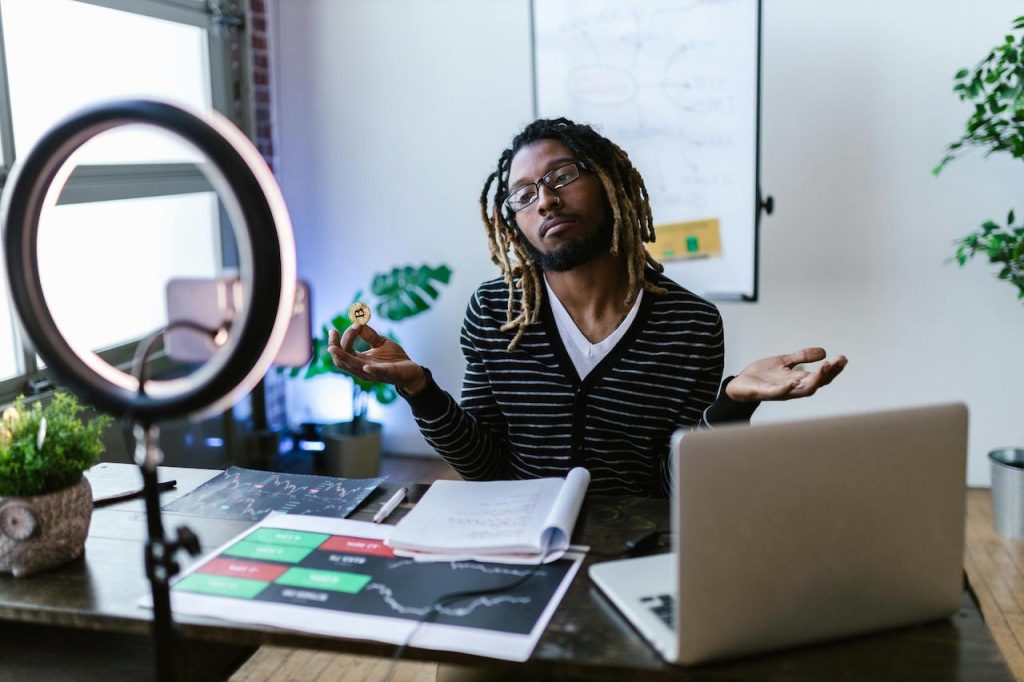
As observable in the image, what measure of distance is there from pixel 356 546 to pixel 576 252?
741 mm

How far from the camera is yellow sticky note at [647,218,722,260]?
3127mm

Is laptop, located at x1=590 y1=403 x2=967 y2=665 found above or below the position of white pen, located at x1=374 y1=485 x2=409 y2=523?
above

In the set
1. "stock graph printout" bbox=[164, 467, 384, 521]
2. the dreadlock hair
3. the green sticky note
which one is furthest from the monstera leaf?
the green sticky note

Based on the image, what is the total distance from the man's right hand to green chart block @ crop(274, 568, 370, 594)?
33cm

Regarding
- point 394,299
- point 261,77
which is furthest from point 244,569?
point 261,77

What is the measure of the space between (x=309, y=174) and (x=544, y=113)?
1068mm

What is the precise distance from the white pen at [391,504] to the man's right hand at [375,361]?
178 millimetres

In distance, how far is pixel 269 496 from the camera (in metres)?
1.40

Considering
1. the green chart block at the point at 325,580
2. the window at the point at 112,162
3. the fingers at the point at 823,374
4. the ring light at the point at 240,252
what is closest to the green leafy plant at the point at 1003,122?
the fingers at the point at 823,374

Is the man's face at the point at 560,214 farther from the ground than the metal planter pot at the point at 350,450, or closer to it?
farther from the ground

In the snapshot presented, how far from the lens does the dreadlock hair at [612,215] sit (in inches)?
67.7

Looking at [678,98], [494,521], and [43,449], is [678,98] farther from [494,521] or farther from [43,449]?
[43,449]

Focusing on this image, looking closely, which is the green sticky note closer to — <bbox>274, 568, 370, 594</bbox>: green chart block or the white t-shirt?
<bbox>274, 568, 370, 594</bbox>: green chart block

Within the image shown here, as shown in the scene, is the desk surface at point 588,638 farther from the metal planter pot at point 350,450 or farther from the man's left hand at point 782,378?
the metal planter pot at point 350,450
